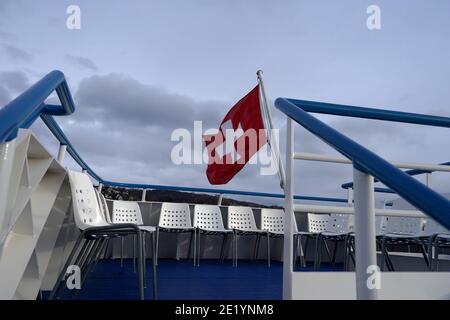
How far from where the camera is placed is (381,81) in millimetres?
3639

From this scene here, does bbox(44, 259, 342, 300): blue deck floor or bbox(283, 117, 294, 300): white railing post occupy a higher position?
bbox(283, 117, 294, 300): white railing post

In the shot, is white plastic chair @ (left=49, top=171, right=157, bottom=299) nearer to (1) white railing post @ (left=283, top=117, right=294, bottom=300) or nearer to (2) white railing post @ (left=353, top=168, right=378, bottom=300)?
(1) white railing post @ (left=283, top=117, right=294, bottom=300)

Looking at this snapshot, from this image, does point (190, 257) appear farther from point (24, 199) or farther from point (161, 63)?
point (24, 199)

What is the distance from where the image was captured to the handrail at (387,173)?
0.61 meters

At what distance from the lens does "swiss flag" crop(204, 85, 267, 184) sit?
317 cm

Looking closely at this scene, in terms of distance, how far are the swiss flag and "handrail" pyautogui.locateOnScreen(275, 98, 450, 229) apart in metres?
2.01

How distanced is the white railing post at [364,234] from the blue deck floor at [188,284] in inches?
65.1

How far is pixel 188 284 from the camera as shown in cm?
279

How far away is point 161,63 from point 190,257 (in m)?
2.71

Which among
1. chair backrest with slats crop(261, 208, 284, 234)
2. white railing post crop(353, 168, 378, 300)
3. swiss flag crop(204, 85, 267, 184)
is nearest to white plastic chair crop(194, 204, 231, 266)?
chair backrest with slats crop(261, 208, 284, 234)

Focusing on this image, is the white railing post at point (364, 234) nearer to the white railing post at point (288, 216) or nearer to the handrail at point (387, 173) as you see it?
the handrail at point (387, 173)

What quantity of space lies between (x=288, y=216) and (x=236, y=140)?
206cm

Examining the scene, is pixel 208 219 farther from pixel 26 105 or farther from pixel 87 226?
pixel 26 105

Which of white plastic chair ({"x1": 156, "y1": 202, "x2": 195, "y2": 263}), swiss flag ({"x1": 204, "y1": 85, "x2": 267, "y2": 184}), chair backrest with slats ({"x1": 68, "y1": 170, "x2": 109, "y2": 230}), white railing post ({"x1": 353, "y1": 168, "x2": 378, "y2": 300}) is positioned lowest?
white railing post ({"x1": 353, "y1": 168, "x2": 378, "y2": 300})
